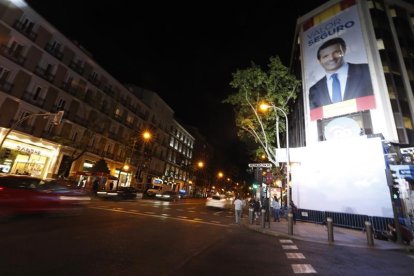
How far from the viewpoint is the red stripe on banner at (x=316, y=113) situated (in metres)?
23.6

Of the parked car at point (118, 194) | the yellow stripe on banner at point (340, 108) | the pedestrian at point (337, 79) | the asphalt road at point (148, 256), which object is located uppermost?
the pedestrian at point (337, 79)

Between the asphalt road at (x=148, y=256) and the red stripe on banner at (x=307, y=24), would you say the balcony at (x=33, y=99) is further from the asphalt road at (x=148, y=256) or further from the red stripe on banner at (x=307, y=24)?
the red stripe on banner at (x=307, y=24)

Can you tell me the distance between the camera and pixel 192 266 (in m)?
5.37

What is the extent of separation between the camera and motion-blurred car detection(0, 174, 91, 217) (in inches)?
342

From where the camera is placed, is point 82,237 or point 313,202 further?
point 313,202

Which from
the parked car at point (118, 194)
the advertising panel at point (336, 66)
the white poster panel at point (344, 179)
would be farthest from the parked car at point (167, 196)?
the advertising panel at point (336, 66)

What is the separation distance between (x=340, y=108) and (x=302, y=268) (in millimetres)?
20203

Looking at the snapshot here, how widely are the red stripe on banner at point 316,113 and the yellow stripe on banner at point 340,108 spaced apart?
39 cm

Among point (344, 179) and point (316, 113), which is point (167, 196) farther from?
point (344, 179)

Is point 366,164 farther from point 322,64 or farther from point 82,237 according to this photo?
point 82,237

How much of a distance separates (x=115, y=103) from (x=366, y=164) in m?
36.6

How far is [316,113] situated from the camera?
24.0 m

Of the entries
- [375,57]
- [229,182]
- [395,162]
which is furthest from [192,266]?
[229,182]

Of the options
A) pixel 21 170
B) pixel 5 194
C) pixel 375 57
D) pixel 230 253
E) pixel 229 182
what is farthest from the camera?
pixel 229 182
